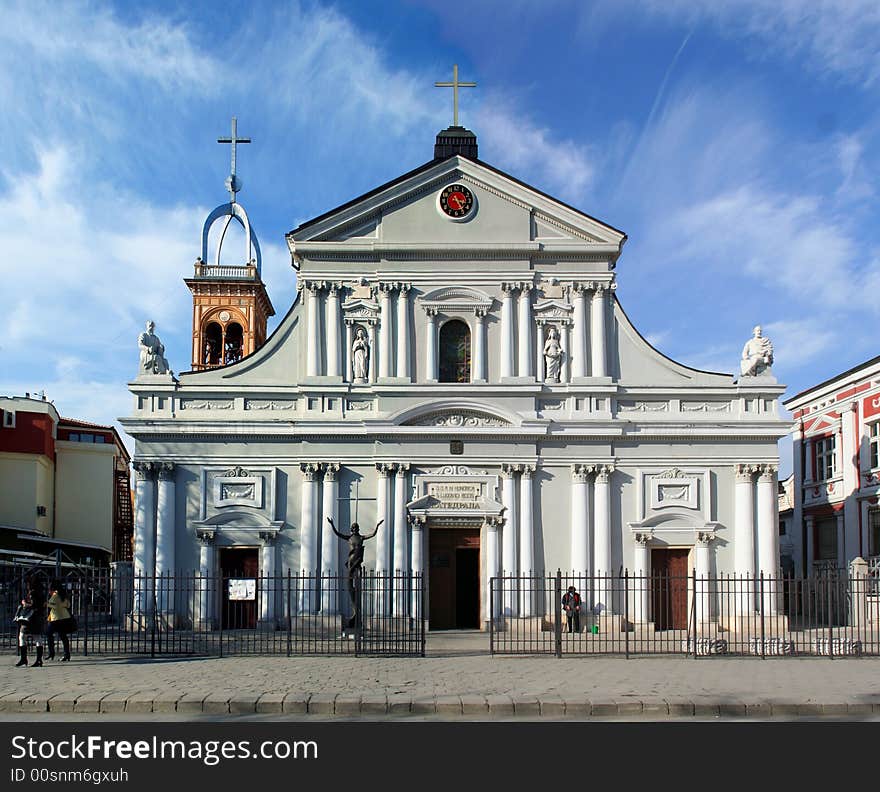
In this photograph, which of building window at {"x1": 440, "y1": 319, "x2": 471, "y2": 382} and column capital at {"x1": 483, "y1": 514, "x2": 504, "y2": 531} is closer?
column capital at {"x1": 483, "y1": 514, "x2": 504, "y2": 531}

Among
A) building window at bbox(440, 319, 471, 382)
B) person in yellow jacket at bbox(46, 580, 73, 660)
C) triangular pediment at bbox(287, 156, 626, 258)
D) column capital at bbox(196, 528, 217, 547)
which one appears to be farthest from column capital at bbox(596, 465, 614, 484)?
person in yellow jacket at bbox(46, 580, 73, 660)

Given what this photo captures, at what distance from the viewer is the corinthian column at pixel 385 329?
32125mm

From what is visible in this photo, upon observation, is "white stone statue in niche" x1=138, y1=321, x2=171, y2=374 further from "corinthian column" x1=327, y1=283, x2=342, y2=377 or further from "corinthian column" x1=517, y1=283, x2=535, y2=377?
"corinthian column" x1=517, y1=283, x2=535, y2=377

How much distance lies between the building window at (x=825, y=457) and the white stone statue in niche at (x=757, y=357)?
10.4 meters

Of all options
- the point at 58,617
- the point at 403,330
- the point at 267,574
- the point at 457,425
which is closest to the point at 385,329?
the point at 403,330

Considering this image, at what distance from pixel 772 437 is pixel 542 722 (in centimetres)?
1999

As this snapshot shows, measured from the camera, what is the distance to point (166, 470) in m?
31.7

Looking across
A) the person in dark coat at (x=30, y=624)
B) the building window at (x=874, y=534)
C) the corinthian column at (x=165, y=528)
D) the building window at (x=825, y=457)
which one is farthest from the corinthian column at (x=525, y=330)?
the person in dark coat at (x=30, y=624)

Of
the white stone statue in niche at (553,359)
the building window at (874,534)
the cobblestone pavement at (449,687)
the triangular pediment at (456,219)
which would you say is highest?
the triangular pediment at (456,219)

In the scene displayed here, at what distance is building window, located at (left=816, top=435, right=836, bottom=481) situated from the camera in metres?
41.4

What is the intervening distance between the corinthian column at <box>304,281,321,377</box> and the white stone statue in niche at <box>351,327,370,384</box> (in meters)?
1.12

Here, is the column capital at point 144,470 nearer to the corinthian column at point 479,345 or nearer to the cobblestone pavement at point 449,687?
the cobblestone pavement at point 449,687

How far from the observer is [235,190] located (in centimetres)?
5391
